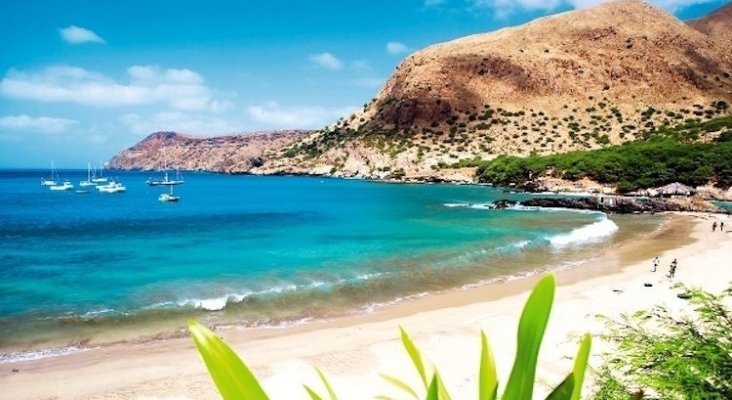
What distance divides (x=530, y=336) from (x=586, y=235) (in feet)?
143

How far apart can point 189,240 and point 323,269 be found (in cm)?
1672

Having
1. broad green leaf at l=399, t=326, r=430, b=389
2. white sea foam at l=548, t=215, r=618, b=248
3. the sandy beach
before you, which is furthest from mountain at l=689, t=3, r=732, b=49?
broad green leaf at l=399, t=326, r=430, b=389

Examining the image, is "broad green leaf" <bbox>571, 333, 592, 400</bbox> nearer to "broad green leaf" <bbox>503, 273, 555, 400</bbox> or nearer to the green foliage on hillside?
"broad green leaf" <bbox>503, 273, 555, 400</bbox>

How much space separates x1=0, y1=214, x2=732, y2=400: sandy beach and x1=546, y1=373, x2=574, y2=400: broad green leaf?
8.01 meters

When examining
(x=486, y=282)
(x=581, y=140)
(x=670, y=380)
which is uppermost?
(x=581, y=140)

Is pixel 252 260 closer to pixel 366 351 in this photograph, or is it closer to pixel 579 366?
pixel 366 351

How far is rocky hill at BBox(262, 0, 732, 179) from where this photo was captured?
113438 millimetres

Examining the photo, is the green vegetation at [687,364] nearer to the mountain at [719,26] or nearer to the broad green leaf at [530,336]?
the broad green leaf at [530,336]

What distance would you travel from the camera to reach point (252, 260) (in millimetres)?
32125

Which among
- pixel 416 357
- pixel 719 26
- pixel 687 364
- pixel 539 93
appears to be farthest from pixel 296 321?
pixel 719 26

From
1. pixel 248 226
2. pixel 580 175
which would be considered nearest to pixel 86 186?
pixel 248 226

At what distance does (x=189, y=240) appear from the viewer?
41469 mm

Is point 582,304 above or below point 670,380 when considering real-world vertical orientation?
below

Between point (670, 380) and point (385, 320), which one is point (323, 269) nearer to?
point (385, 320)
